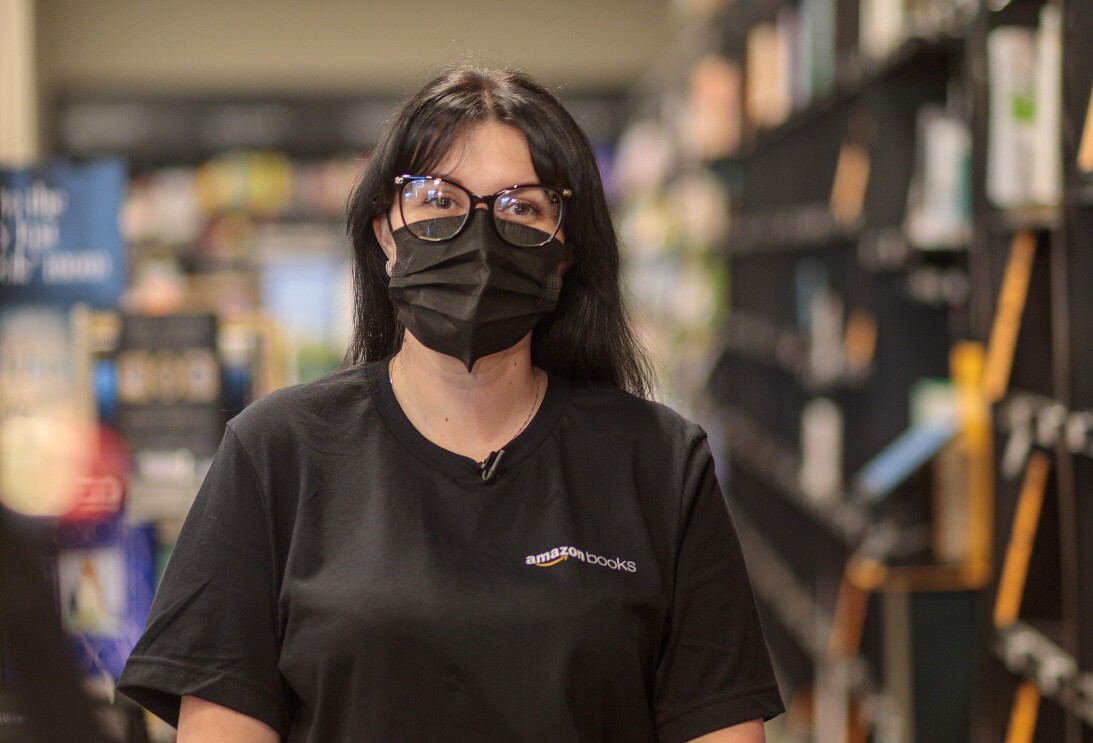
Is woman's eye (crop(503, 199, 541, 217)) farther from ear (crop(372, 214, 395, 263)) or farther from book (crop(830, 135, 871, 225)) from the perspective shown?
book (crop(830, 135, 871, 225))

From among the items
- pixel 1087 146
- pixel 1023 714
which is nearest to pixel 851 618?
pixel 1023 714

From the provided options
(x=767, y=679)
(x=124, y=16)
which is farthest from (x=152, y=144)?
(x=767, y=679)

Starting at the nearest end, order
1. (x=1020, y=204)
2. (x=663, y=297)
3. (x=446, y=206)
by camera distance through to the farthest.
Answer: (x=446, y=206)
(x=1020, y=204)
(x=663, y=297)

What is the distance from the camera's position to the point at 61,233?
3014mm

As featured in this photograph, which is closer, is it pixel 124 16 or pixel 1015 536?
pixel 1015 536

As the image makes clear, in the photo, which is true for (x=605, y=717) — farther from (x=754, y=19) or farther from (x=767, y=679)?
(x=754, y=19)

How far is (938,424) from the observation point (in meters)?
3.01

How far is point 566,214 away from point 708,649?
54cm

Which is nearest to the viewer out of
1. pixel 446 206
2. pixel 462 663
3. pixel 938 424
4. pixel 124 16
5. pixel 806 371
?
pixel 462 663

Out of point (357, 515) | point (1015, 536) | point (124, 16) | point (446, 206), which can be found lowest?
point (1015, 536)

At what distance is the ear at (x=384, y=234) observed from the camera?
1.49m

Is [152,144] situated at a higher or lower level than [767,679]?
higher

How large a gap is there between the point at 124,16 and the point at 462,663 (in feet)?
28.8

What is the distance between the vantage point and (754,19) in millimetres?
5008
